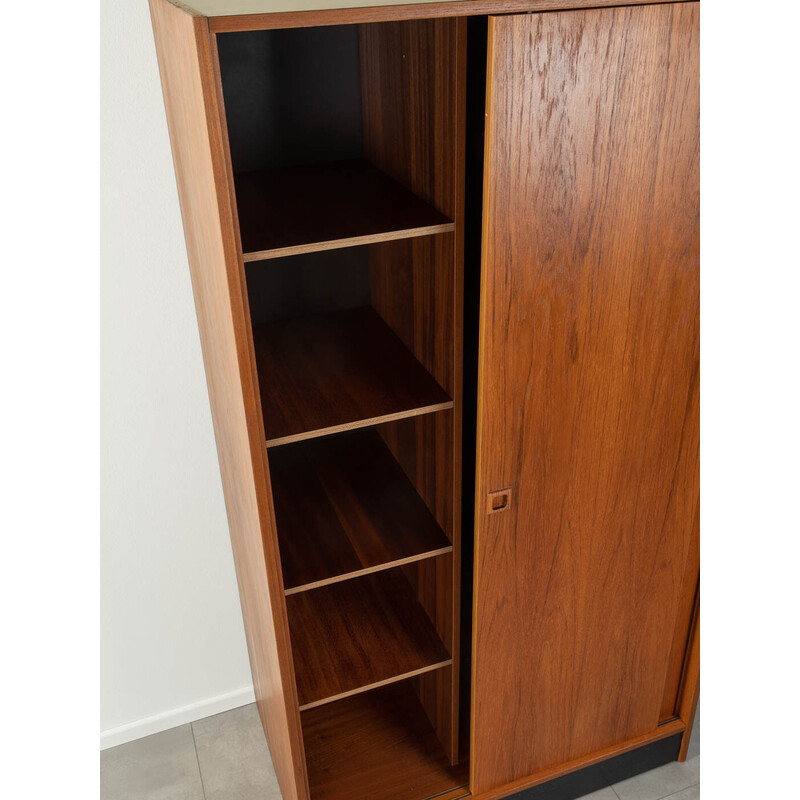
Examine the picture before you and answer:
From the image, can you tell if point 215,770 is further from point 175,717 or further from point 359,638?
point 359,638

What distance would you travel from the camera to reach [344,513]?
1545mm

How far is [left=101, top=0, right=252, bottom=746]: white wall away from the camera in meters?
1.40

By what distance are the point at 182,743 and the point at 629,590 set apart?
1185mm

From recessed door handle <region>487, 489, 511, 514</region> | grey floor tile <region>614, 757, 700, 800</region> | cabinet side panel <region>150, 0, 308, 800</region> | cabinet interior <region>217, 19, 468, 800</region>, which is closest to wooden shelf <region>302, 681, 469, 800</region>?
cabinet interior <region>217, 19, 468, 800</region>

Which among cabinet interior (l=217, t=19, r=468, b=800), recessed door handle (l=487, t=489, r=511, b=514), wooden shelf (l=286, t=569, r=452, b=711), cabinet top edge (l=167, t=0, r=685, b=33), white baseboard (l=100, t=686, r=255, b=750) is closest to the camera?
cabinet top edge (l=167, t=0, r=685, b=33)

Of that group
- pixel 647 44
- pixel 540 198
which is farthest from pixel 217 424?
pixel 647 44

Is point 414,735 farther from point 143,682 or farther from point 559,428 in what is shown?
point 559,428

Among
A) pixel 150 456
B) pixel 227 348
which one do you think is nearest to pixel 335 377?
pixel 227 348

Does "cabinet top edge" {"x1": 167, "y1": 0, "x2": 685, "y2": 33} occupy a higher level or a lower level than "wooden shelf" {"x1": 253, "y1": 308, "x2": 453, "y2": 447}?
higher

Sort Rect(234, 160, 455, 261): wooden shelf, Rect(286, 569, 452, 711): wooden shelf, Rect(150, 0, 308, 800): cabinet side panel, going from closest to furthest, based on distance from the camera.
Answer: Rect(150, 0, 308, 800): cabinet side panel → Rect(234, 160, 455, 261): wooden shelf → Rect(286, 569, 452, 711): wooden shelf

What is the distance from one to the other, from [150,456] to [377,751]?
2.72ft

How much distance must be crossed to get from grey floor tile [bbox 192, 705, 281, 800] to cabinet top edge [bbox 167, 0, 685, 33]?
164 centimetres

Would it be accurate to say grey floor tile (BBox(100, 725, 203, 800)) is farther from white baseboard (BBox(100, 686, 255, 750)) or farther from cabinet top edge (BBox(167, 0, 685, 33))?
cabinet top edge (BBox(167, 0, 685, 33))

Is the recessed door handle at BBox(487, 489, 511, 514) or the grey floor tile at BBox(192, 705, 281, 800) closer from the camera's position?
the recessed door handle at BBox(487, 489, 511, 514)
